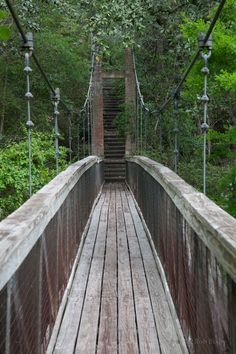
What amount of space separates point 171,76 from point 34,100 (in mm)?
3136

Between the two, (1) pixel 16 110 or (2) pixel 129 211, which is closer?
(2) pixel 129 211

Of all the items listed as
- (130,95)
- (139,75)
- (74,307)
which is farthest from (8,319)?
(130,95)

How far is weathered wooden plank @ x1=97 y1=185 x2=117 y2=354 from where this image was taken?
2029 mm

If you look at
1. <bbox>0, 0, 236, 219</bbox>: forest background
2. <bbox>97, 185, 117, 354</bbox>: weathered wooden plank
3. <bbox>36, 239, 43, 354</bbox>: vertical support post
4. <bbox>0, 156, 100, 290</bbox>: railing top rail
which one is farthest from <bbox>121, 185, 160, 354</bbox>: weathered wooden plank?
<bbox>0, 0, 236, 219</bbox>: forest background

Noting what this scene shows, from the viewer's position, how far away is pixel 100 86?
12.7 m

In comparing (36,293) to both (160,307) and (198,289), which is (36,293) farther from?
(160,307)

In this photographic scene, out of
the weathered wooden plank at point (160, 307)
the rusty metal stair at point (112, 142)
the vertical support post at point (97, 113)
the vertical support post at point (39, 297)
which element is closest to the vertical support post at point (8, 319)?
the vertical support post at point (39, 297)

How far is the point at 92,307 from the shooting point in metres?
2.48

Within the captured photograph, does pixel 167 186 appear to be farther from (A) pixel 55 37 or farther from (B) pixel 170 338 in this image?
(A) pixel 55 37

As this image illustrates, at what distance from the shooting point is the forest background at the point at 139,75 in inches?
189

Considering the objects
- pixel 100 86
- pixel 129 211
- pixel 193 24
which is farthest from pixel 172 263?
pixel 100 86

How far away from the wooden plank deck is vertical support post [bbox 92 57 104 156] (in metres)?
7.84

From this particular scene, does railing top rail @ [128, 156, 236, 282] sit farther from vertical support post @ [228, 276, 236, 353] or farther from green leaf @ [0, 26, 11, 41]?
green leaf @ [0, 26, 11, 41]

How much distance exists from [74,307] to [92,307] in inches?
3.5
